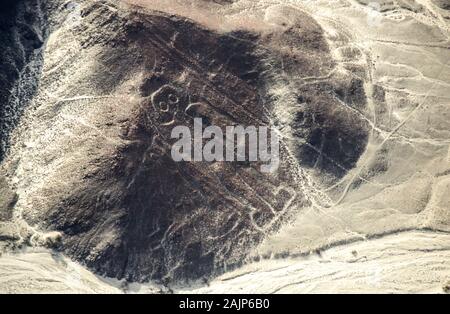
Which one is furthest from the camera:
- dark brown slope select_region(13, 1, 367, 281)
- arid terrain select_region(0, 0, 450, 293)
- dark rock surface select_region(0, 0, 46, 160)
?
dark rock surface select_region(0, 0, 46, 160)

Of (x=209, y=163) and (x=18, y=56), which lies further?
(x=18, y=56)

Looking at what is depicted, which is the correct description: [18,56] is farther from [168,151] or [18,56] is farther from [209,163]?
[209,163]

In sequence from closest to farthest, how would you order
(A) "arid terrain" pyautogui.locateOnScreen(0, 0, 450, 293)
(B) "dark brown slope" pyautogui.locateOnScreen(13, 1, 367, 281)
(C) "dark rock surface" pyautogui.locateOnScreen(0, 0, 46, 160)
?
1. (A) "arid terrain" pyautogui.locateOnScreen(0, 0, 450, 293)
2. (B) "dark brown slope" pyautogui.locateOnScreen(13, 1, 367, 281)
3. (C) "dark rock surface" pyautogui.locateOnScreen(0, 0, 46, 160)

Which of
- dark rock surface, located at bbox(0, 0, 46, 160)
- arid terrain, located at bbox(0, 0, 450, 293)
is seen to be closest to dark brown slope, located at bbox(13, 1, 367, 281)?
arid terrain, located at bbox(0, 0, 450, 293)

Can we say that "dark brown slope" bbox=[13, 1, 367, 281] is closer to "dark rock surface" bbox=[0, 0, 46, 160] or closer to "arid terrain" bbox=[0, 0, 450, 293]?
"arid terrain" bbox=[0, 0, 450, 293]

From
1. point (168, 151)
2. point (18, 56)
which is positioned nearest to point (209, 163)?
point (168, 151)

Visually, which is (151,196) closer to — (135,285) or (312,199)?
(135,285)

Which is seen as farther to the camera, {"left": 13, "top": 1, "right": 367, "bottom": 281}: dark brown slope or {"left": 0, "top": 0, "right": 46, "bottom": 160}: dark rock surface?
{"left": 0, "top": 0, "right": 46, "bottom": 160}: dark rock surface

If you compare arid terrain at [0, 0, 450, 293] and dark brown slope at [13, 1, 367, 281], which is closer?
arid terrain at [0, 0, 450, 293]

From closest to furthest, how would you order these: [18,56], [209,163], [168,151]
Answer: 1. [168,151]
2. [209,163]
3. [18,56]
